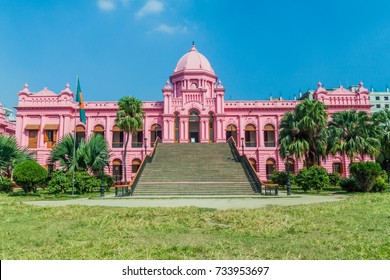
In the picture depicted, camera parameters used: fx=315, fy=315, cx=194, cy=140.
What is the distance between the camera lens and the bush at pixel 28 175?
69.3 ft

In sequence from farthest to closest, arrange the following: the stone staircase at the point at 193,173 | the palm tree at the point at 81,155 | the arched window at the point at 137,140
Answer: the arched window at the point at 137,140 → the palm tree at the point at 81,155 → the stone staircase at the point at 193,173

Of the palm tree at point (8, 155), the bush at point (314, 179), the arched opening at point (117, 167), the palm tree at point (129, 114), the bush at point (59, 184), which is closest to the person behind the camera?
the bush at point (59, 184)

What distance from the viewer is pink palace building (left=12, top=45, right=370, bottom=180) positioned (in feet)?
127

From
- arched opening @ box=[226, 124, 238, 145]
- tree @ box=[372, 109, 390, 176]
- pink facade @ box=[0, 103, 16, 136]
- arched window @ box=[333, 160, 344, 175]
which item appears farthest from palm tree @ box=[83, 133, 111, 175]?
arched window @ box=[333, 160, 344, 175]

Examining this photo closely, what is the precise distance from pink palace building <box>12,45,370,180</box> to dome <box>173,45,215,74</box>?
4480 millimetres

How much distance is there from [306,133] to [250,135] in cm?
1365

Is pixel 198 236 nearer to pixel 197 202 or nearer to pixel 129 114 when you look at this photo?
pixel 197 202

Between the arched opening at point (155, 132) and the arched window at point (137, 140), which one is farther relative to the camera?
the arched opening at point (155, 132)

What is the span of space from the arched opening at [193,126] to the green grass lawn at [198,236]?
2906cm

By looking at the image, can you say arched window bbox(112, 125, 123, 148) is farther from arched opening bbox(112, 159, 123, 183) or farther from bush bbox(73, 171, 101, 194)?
bush bbox(73, 171, 101, 194)

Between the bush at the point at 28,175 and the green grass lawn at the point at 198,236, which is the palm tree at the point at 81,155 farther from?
the green grass lawn at the point at 198,236

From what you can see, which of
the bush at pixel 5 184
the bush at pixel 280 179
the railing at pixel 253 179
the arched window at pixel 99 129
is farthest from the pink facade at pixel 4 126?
the bush at pixel 280 179

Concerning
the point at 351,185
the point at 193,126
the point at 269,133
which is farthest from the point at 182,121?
the point at 351,185
